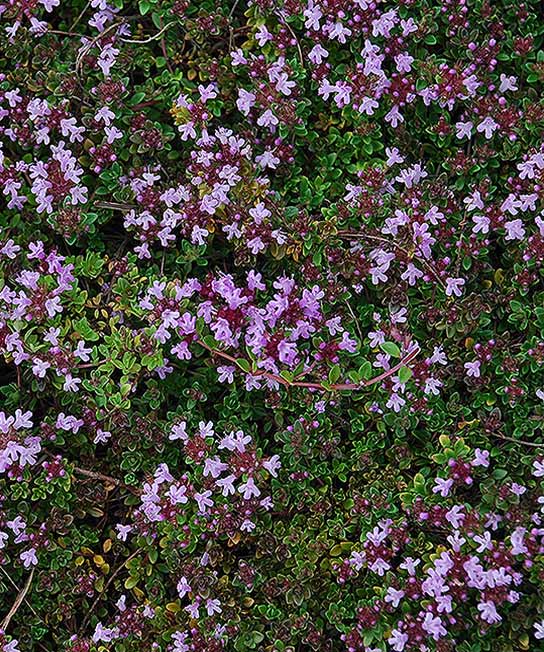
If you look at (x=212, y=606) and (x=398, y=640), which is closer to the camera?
(x=398, y=640)

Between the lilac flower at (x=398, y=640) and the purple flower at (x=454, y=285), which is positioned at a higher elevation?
the purple flower at (x=454, y=285)

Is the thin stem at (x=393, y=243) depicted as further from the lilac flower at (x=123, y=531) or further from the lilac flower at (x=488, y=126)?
the lilac flower at (x=123, y=531)

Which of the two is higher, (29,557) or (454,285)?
(454,285)

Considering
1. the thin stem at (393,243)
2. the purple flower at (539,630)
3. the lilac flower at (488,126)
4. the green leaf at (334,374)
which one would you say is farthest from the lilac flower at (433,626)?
the lilac flower at (488,126)

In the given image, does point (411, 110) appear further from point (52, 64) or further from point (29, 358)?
point (29, 358)

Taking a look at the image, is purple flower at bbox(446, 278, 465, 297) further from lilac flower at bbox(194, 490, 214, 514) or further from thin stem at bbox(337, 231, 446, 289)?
lilac flower at bbox(194, 490, 214, 514)

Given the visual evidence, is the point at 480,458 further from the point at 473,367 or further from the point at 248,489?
the point at 248,489

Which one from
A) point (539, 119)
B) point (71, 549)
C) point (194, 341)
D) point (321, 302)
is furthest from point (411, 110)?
point (71, 549)

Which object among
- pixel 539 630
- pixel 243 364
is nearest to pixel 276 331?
pixel 243 364
